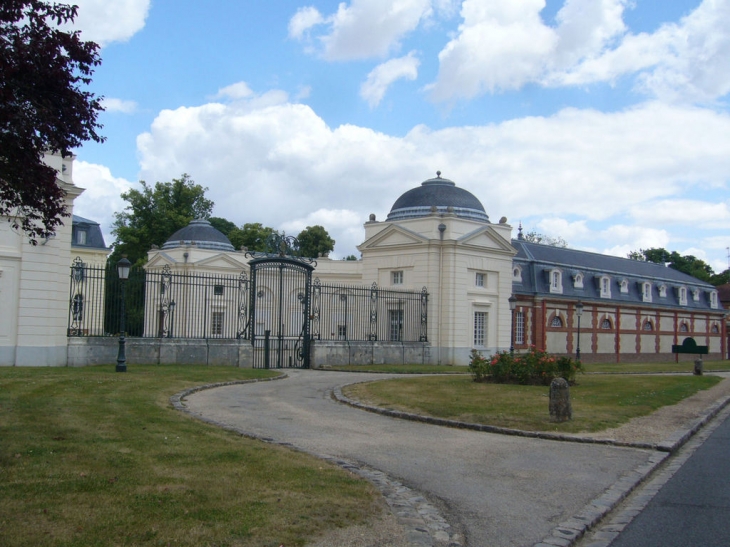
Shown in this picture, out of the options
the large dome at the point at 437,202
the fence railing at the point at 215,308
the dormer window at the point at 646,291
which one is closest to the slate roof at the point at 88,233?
the fence railing at the point at 215,308

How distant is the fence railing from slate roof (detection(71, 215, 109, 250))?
19524 mm

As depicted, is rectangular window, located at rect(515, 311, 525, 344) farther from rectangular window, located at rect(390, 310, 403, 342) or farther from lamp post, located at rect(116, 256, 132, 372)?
lamp post, located at rect(116, 256, 132, 372)

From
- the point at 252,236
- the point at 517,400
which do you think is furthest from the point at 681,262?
the point at 517,400

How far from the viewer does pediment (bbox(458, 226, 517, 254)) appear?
33.8m

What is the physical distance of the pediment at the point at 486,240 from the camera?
33.8 m

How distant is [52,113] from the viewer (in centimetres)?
698

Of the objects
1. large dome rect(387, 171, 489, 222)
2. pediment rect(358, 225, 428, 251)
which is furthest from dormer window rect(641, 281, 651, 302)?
pediment rect(358, 225, 428, 251)

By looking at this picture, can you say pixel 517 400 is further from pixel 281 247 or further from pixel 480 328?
pixel 480 328

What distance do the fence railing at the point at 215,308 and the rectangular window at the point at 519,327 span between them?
39.1ft

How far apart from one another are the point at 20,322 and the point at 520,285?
100 feet

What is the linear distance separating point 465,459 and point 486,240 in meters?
25.9

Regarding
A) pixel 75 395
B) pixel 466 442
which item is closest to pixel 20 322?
pixel 75 395

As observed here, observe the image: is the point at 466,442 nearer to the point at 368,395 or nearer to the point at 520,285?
the point at 368,395

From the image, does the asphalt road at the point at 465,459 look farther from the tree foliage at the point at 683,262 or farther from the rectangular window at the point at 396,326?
the tree foliage at the point at 683,262
